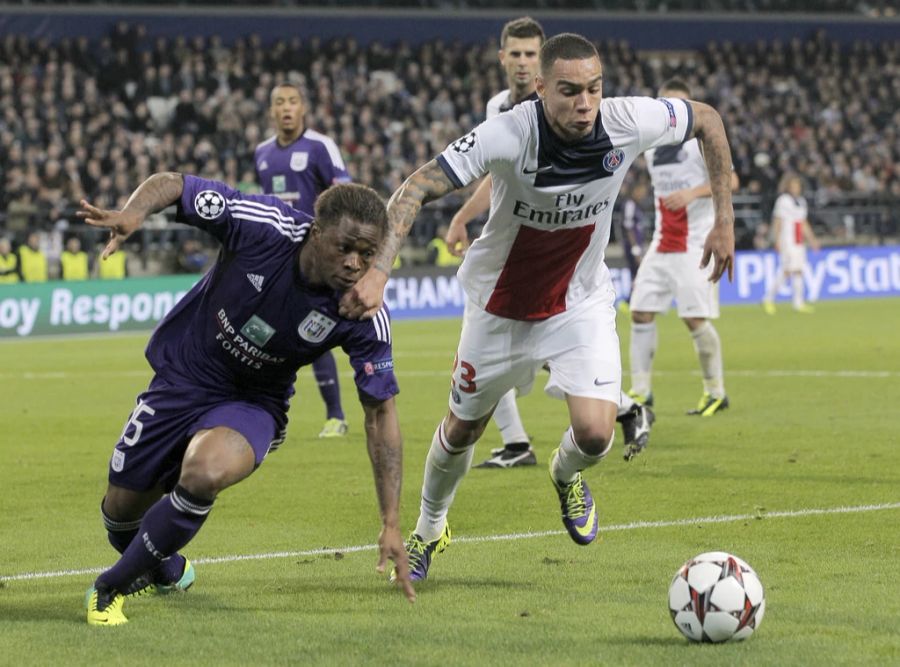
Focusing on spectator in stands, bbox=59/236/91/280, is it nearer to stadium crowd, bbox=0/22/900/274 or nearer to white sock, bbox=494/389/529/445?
stadium crowd, bbox=0/22/900/274

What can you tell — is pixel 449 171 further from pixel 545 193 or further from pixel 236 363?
pixel 236 363

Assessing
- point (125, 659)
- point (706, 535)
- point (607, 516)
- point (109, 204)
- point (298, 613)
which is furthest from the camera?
point (109, 204)

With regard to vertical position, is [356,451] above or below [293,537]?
below

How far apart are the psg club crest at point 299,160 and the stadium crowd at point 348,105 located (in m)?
14.3

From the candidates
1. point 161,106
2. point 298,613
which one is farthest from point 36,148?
point 298,613

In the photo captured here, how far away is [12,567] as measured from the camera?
6.99 metres

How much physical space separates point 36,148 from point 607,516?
21.9 m

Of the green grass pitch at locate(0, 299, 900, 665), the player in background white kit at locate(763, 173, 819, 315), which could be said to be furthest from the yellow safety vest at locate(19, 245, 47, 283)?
the player in background white kit at locate(763, 173, 819, 315)

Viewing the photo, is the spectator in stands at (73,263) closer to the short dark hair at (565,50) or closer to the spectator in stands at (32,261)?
the spectator in stands at (32,261)

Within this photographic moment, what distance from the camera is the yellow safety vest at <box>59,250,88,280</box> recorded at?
2417 centimetres

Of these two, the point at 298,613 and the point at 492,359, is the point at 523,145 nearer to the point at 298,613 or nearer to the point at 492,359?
the point at 492,359

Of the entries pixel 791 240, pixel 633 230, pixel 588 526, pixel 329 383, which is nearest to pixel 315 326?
pixel 588 526

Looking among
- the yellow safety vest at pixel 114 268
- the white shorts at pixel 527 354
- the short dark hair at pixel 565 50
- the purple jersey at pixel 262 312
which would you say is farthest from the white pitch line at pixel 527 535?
the yellow safety vest at pixel 114 268

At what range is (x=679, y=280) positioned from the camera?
12.6m
